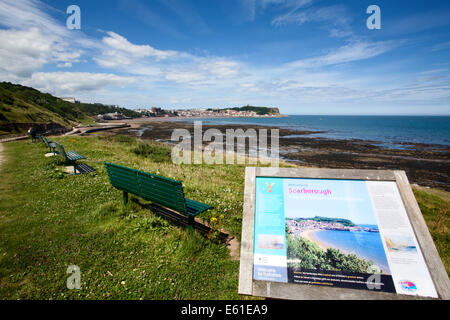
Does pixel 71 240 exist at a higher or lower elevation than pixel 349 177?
lower

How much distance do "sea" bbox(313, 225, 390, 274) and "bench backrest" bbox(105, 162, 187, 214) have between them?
233 centimetres

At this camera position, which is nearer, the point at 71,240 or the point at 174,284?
the point at 174,284

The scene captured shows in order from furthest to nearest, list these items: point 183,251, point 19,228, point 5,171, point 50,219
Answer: point 5,171, point 50,219, point 19,228, point 183,251

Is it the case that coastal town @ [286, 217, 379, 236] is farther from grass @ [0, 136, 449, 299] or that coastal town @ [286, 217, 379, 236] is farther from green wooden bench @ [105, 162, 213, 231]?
green wooden bench @ [105, 162, 213, 231]

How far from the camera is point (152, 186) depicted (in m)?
4.30

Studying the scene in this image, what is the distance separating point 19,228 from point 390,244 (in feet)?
22.1

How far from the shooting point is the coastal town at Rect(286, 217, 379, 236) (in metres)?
2.85

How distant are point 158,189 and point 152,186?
180 millimetres

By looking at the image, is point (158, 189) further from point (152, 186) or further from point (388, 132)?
point (388, 132)

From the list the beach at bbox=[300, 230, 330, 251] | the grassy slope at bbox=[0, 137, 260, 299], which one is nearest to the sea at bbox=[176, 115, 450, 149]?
the beach at bbox=[300, 230, 330, 251]

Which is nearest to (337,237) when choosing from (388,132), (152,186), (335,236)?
(335,236)

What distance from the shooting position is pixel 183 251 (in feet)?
13.0
